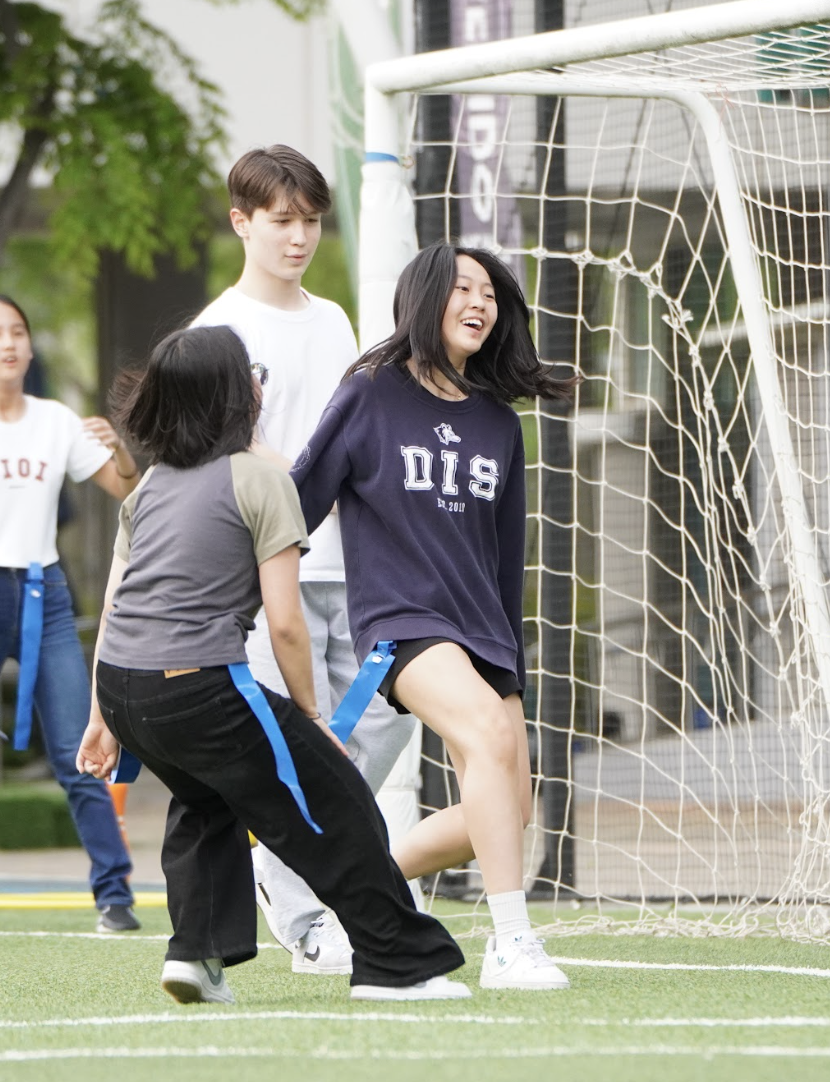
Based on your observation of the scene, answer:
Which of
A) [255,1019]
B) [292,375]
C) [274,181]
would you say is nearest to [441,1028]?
[255,1019]

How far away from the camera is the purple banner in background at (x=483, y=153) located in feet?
22.3

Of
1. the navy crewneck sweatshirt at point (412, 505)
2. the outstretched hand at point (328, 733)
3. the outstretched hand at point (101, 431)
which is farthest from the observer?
the outstretched hand at point (101, 431)

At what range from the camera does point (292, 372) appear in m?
4.51

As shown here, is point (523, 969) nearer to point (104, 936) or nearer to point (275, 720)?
point (275, 720)

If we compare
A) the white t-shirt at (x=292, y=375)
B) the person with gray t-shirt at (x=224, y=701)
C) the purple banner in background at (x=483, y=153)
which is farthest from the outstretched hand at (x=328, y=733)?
the purple banner in background at (x=483, y=153)

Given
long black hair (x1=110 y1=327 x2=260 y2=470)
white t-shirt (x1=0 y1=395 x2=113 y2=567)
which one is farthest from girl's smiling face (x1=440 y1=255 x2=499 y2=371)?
white t-shirt (x1=0 y1=395 x2=113 y2=567)

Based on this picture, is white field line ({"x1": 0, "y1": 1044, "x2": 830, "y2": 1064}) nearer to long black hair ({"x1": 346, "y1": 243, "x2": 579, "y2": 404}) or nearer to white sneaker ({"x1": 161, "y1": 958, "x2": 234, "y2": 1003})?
white sneaker ({"x1": 161, "y1": 958, "x2": 234, "y2": 1003})

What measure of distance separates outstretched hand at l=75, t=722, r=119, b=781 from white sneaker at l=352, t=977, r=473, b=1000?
0.71 meters

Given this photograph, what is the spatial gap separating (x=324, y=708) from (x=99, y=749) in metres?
0.81

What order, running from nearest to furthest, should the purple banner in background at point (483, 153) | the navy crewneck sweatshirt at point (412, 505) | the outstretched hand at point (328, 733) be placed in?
the outstretched hand at point (328, 733) < the navy crewneck sweatshirt at point (412, 505) < the purple banner in background at point (483, 153)

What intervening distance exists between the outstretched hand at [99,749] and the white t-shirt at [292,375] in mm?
820

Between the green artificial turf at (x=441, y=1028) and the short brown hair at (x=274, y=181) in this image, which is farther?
the short brown hair at (x=274, y=181)

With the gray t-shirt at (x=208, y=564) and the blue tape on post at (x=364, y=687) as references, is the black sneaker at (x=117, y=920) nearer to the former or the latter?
the blue tape on post at (x=364, y=687)

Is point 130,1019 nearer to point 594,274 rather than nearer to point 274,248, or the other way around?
point 274,248
